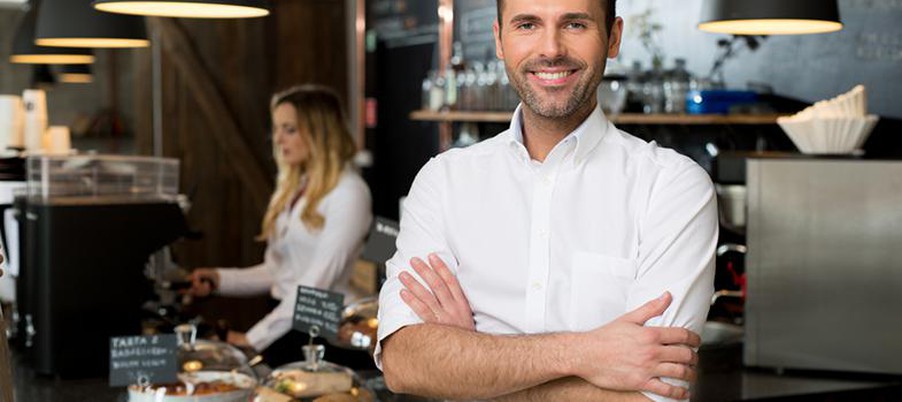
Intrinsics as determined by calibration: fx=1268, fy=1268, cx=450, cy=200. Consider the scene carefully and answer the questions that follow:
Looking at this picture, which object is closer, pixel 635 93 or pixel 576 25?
pixel 576 25

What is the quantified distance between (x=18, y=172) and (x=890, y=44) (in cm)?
313

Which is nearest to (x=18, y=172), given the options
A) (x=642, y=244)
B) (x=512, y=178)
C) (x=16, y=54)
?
(x=512, y=178)

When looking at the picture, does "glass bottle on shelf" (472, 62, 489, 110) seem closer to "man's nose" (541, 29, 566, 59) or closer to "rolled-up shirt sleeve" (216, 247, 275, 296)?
"rolled-up shirt sleeve" (216, 247, 275, 296)

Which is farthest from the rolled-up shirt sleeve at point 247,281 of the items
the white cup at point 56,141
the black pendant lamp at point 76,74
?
the black pendant lamp at point 76,74

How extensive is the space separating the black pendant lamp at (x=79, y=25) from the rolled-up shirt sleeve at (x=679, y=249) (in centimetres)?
255

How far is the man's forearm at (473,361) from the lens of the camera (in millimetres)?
2049

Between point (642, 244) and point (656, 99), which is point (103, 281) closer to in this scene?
point (642, 244)

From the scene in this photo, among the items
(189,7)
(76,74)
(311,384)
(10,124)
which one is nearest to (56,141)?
(10,124)

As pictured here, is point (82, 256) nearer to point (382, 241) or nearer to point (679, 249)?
point (382, 241)

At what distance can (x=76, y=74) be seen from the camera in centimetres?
831

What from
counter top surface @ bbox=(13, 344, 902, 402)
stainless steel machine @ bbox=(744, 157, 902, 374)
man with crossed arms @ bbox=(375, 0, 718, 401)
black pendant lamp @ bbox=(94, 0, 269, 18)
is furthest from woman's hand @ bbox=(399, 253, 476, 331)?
stainless steel machine @ bbox=(744, 157, 902, 374)

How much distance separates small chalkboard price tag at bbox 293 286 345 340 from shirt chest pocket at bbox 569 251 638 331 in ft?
2.91

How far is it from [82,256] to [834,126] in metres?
2.05

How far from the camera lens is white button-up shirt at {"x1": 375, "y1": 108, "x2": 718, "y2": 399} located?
6.86 feet
